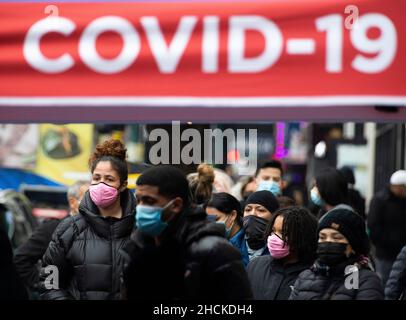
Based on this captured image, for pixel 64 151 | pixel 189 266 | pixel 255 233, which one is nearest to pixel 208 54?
pixel 189 266

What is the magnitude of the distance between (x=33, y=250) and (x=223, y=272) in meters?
3.61

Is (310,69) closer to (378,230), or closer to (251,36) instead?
(251,36)

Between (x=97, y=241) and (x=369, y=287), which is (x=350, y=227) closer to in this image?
(x=369, y=287)

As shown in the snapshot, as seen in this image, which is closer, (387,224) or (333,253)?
(333,253)

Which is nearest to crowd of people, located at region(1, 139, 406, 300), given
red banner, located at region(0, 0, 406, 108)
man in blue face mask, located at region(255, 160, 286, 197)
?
man in blue face mask, located at region(255, 160, 286, 197)

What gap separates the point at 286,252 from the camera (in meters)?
5.16

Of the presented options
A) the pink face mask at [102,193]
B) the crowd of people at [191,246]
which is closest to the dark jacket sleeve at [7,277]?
the crowd of people at [191,246]

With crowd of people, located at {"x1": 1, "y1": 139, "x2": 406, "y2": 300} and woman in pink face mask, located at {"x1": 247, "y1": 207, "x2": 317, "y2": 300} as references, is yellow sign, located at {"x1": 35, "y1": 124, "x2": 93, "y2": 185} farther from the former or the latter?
woman in pink face mask, located at {"x1": 247, "y1": 207, "x2": 317, "y2": 300}

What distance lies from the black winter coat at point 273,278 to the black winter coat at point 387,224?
551 centimetres

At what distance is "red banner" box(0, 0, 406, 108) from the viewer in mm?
2516

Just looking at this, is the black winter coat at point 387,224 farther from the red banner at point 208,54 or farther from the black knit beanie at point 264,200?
the red banner at point 208,54

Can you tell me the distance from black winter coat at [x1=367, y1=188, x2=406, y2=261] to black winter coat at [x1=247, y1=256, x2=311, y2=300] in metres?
5.51

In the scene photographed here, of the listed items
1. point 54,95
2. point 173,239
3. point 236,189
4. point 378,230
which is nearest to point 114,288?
point 173,239

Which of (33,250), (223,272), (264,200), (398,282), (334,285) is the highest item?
(223,272)
